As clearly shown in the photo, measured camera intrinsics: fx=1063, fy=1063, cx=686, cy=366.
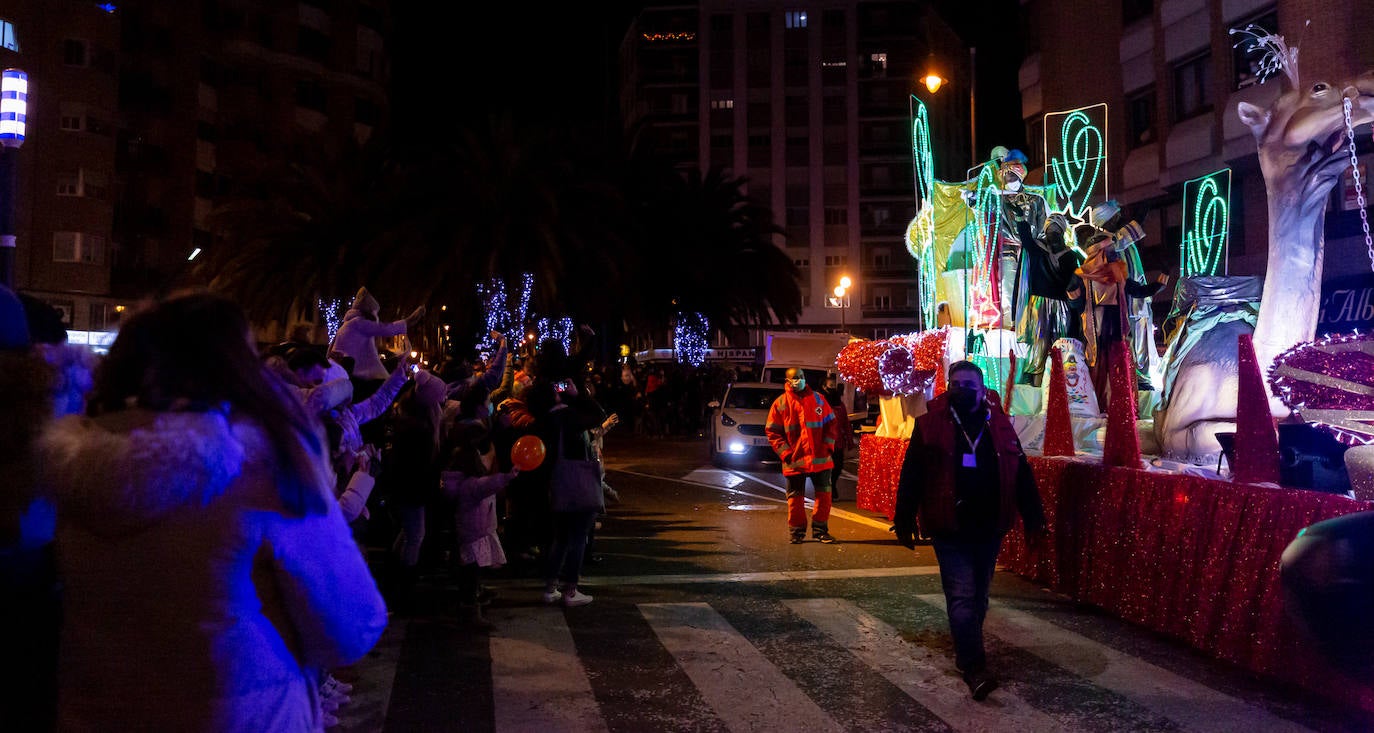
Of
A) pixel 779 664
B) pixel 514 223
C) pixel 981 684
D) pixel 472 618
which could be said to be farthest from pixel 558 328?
pixel 981 684

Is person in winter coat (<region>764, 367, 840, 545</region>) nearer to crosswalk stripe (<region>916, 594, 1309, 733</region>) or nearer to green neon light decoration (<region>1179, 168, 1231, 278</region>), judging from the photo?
crosswalk stripe (<region>916, 594, 1309, 733</region>)

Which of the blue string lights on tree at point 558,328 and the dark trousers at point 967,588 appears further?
the blue string lights on tree at point 558,328

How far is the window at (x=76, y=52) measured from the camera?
42406mm

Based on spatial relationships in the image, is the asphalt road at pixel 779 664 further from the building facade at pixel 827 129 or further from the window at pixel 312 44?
the building facade at pixel 827 129

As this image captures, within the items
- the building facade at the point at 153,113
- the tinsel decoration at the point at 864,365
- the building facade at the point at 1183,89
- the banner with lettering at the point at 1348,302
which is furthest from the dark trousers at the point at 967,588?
the building facade at the point at 153,113

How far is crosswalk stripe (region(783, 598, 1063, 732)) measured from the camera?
5105 millimetres

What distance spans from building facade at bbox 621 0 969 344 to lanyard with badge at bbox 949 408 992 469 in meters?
64.0

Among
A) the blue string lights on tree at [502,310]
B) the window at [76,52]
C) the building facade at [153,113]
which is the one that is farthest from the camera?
the window at [76,52]

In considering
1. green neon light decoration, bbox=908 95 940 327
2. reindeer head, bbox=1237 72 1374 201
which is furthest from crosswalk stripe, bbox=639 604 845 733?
green neon light decoration, bbox=908 95 940 327

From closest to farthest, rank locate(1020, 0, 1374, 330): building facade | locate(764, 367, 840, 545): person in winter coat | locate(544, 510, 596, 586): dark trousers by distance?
locate(544, 510, 596, 586): dark trousers < locate(764, 367, 840, 545): person in winter coat < locate(1020, 0, 1374, 330): building facade

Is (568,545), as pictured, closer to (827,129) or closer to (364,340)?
(364,340)

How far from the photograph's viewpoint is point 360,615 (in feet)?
6.98

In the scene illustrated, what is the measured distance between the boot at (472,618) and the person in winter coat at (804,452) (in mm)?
A: 4361

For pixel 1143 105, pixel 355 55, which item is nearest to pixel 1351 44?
pixel 1143 105
